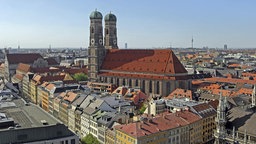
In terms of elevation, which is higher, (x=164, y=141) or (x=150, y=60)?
(x=150, y=60)

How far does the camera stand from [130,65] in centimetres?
14888

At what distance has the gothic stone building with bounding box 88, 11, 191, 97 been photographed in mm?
136250

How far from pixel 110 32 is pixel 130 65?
30.1 m

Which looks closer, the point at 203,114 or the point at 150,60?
the point at 203,114

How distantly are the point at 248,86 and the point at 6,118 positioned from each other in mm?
108454

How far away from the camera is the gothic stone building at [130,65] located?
136m

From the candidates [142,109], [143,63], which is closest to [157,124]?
[142,109]

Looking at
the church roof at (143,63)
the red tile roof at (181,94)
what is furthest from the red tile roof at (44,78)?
the red tile roof at (181,94)

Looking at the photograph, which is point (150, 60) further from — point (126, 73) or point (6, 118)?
point (6, 118)

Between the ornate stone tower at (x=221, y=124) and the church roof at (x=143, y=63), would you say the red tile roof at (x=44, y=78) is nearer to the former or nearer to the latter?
the church roof at (x=143, y=63)

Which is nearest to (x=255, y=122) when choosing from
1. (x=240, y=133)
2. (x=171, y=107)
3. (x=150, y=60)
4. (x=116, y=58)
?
(x=240, y=133)

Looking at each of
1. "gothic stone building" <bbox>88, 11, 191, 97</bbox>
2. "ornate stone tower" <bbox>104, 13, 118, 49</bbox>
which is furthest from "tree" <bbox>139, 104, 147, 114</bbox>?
"ornate stone tower" <bbox>104, 13, 118, 49</bbox>

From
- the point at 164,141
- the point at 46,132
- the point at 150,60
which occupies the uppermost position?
the point at 150,60

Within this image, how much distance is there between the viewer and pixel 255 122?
185 ft
